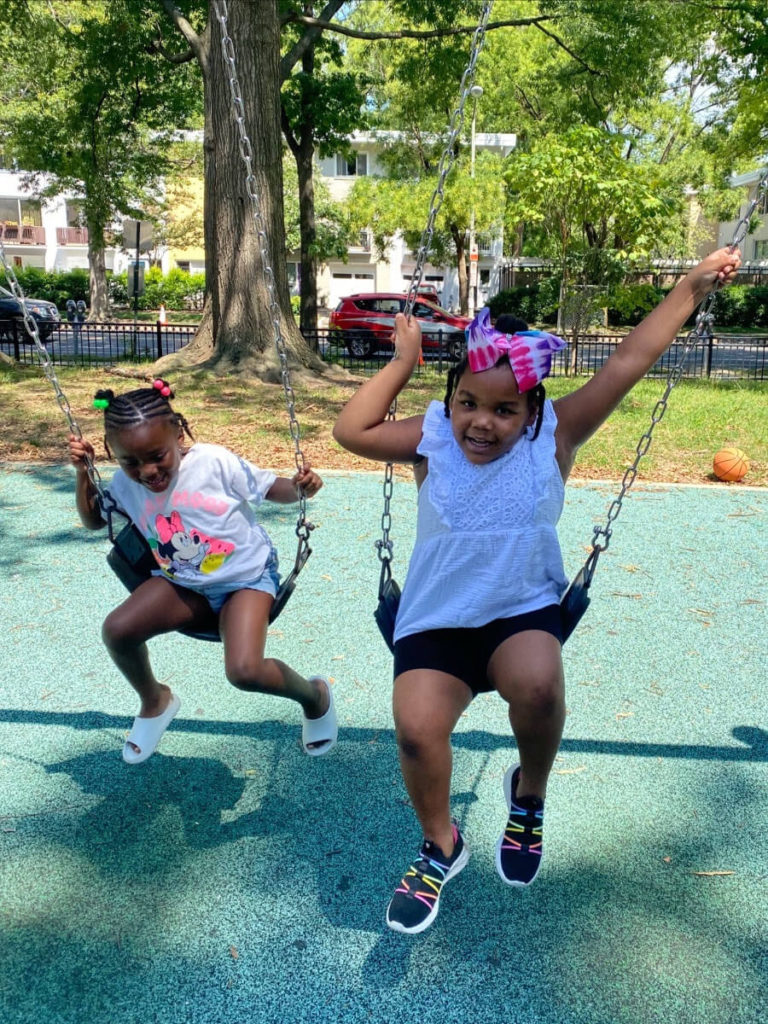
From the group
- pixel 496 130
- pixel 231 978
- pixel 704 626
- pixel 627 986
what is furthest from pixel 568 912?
pixel 496 130

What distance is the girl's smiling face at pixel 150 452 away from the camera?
8.36 feet

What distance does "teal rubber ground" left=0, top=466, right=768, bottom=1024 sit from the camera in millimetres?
2084

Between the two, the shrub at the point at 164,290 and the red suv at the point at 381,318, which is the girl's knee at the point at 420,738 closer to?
the red suv at the point at 381,318

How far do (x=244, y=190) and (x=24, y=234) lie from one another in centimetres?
4761

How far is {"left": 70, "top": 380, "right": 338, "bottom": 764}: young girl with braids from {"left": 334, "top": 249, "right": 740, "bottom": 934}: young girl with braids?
54cm

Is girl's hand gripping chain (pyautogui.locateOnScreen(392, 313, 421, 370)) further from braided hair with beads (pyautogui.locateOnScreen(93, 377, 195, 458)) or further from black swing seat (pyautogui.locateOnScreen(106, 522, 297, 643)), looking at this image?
black swing seat (pyautogui.locateOnScreen(106, 522, 297, 643))

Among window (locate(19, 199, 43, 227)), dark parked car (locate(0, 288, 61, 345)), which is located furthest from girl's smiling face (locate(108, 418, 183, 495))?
window (locate(19, 199, 43, 227))

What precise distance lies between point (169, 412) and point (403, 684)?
1.08 metres

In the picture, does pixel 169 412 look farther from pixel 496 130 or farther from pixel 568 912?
pixel 496 130

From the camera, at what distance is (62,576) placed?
5039mm

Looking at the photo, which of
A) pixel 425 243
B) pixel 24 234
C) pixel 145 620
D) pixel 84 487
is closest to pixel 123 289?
pixel 24 234

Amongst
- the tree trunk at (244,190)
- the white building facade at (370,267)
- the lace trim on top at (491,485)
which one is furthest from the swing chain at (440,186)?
the white building facade at (370,267)

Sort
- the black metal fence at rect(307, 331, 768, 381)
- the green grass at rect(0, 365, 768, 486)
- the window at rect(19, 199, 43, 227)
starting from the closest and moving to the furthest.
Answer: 1. the green grass at rect(0, 365, 768, 486)
2. the black metal fence at rect(307, 331, 768, 381)
3. the window at rect(19, 199, 43, 227)

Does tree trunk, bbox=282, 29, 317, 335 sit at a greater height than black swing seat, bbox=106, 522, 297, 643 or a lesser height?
greater
